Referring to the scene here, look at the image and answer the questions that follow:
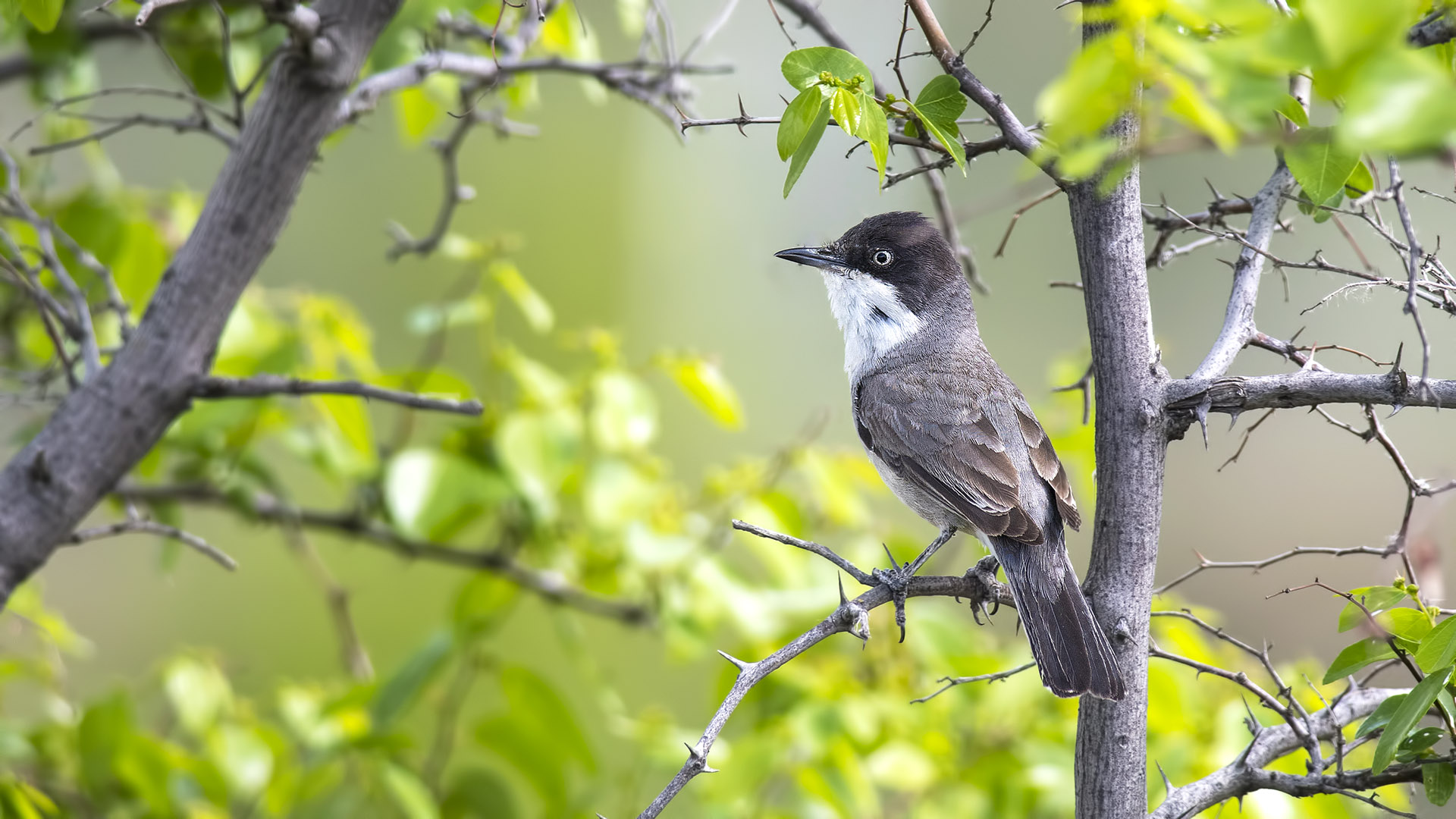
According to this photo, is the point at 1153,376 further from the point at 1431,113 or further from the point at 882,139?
the point at 1431,113

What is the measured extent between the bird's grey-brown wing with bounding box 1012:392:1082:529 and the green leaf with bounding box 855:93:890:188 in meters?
1.72

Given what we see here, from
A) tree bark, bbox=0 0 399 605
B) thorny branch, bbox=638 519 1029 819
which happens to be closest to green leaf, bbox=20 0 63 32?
tree bark, bbox=0 0 399 605

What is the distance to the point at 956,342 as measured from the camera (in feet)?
12.6

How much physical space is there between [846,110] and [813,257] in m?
2.33

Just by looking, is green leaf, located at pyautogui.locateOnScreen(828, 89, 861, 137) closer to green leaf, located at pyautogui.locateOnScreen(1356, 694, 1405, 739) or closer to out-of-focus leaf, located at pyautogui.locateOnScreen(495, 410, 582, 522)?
green leaf, located at pyautogui.locateOnScreen(1356, 694, 1405, 739)

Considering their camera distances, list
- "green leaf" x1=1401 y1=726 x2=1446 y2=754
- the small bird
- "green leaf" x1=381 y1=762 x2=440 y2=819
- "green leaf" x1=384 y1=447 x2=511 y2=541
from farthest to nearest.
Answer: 1. "green leaf" x1=384 y1=447 x2=511 y2=541
2. "green leaf" x1=381 y1=762 x2=440 y2=819
3. the small bird
4. "green leaf" x1=1401 y1=726 x2=1446 y2=754

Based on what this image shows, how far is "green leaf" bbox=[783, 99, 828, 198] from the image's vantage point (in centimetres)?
170

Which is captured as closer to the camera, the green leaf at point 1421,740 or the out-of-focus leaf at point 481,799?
the green leaf at point 1421,740

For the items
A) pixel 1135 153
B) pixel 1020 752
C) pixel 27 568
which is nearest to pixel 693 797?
pixel 1020 752

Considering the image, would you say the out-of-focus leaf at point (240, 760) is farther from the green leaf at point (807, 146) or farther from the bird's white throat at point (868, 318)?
the green leaf at point (807, 146)

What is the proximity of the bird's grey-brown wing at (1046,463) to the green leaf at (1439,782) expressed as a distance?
1324 mm

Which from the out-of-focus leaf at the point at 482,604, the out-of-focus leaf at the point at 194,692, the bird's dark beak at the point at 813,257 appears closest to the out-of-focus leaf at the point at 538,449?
the out-of-focus leaf at the point at 482,604

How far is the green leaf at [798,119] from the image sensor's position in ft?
5.48

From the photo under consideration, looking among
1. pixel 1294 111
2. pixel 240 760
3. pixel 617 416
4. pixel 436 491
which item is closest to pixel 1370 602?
pixel 1294 111
